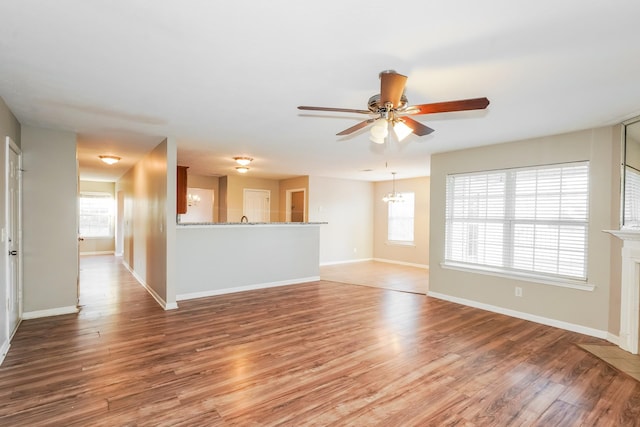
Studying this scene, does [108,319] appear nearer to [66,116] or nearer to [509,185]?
[66,116]

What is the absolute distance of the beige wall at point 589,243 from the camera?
3588 millimetres

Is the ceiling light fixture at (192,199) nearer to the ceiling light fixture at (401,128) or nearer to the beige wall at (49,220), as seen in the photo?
the beige wall at (49,220)

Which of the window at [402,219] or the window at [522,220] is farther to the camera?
the window at [402,219]

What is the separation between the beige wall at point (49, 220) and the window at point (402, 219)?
271 inches

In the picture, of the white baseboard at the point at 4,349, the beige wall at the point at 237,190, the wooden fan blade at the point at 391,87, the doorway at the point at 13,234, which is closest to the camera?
the wooden fan blade at the point at 391,87

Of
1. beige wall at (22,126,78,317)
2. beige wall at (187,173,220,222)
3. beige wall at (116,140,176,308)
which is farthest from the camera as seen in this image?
beige wall at (187,173,220,222)

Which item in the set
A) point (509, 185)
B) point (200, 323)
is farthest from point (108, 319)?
point (509, 185)

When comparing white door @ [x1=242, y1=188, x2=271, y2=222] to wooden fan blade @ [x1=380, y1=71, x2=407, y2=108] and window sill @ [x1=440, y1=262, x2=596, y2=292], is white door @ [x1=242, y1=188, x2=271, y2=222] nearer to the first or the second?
window sill @ [x1=440, y1=262, x2=596, y2=292]

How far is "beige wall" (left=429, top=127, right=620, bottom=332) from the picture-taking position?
3588mm

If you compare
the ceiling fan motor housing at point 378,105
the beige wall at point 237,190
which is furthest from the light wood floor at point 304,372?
the beige wall at point 237,190

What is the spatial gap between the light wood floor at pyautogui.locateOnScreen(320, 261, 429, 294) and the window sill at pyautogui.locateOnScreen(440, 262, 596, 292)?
0.89m

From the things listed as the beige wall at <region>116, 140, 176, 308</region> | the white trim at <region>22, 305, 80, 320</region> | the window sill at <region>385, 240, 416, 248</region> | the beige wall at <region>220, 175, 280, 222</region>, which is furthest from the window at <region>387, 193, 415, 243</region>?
the white trim at <region>22, 305, 80, 320</region>

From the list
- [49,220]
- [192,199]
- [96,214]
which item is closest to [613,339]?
[49,220]

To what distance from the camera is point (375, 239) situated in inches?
378
